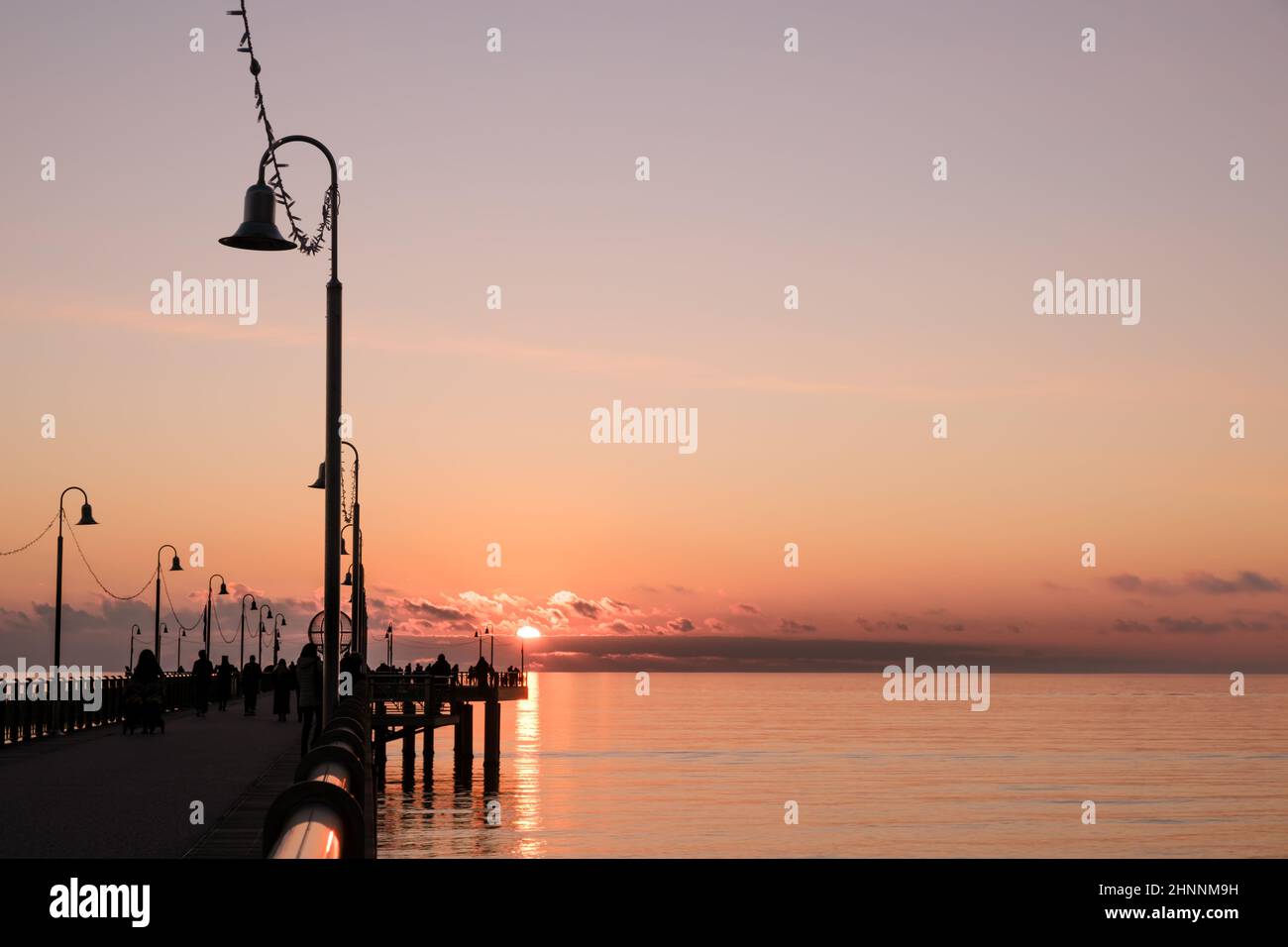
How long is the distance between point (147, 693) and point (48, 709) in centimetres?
245

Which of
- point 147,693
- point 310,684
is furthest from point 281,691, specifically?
point 310,684

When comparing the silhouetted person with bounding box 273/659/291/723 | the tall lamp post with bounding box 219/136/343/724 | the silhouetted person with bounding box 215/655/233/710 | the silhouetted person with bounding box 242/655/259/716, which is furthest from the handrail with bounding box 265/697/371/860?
the silhouetted person with bounding box 215/655/233/710

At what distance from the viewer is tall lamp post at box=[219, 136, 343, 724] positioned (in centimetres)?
1752

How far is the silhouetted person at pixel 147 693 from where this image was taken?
38.7m

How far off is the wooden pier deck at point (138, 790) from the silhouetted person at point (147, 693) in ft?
2.16

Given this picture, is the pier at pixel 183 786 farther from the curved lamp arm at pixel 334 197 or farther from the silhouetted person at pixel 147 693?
the curved lamp arm at pixel 334 197

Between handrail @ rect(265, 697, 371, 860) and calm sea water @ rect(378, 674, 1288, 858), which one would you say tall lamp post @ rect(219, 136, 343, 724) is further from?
calm sea water @ rect(378, 674, 1288, 858)

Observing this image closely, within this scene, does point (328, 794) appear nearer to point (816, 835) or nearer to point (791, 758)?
point (816, 835)

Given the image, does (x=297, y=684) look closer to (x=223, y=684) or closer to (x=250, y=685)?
(x=250, y=685)

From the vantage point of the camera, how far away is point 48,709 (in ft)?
124
